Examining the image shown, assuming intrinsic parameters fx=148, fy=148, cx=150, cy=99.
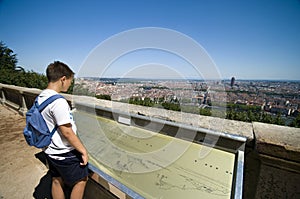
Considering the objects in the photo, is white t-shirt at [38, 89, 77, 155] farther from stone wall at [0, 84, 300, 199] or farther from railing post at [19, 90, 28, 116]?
railing post at [19, 90, 28, 116]

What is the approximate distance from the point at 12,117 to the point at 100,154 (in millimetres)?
5004

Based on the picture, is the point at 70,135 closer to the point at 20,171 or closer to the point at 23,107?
the point at 20,171

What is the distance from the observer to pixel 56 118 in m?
1.17

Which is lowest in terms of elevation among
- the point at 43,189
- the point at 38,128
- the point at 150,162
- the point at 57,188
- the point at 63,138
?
the point at 43,189

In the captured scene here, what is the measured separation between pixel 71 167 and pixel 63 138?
29cm

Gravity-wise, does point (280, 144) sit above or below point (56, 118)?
below

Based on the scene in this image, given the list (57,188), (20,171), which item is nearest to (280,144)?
(57,188)

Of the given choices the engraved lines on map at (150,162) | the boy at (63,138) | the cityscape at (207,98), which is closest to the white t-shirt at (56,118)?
the boy at (63,138)

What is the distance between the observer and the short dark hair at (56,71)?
129 centimetres

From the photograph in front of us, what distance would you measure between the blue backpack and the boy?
30 mm

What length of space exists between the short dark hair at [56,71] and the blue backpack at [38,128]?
0.65ft

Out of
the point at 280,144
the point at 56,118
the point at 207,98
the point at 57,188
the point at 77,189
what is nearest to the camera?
the point at 280,144

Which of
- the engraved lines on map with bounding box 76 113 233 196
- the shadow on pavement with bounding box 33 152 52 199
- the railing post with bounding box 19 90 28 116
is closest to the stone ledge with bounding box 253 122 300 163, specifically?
the engraved lines on map with bounding box 76 113 233 196

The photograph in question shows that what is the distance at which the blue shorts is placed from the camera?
4.40 feet
